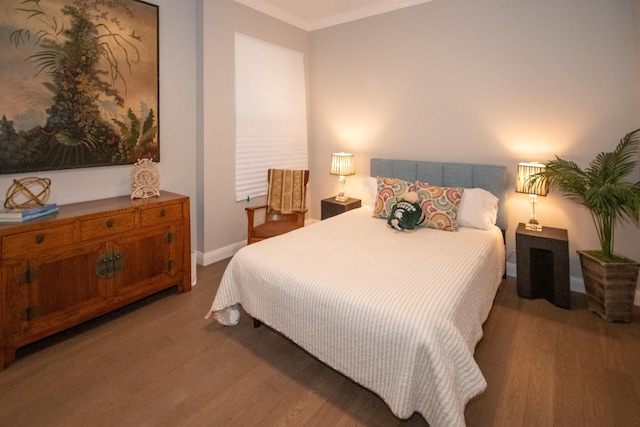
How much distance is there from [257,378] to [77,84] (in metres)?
2.53

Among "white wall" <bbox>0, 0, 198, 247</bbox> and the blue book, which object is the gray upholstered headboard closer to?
"white wall" <bbox>0, 0, 198, 247</bbox>

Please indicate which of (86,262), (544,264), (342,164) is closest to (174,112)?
(86,262)

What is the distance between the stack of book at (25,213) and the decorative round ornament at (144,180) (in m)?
0.60

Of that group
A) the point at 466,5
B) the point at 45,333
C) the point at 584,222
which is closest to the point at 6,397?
the point at 45,333

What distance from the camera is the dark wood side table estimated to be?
9.16 ft

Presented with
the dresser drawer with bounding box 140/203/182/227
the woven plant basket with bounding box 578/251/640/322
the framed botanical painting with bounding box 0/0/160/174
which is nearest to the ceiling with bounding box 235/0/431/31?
the framed botanical painting with bounding box 0/0/160/174

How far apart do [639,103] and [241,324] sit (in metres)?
3.49

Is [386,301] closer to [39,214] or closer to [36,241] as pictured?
[36,241]

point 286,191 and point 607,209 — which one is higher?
point 286,191

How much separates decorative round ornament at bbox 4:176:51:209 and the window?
1.80 metres

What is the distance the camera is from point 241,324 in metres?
2.59

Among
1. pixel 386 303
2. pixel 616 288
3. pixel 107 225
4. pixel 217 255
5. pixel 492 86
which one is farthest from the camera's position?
pixel 217 255

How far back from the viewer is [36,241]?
212cm

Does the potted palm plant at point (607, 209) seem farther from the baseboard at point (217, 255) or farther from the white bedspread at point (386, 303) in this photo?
the baseboard at point (217, 255)
